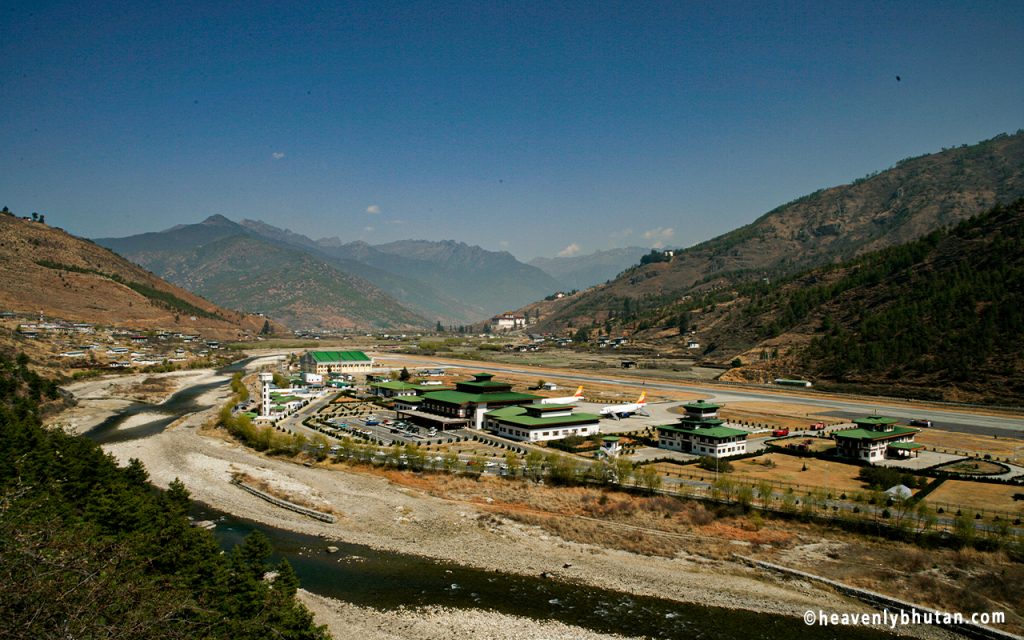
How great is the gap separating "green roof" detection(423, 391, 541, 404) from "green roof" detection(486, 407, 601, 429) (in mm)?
3167

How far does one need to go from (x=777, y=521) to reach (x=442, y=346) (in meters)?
147

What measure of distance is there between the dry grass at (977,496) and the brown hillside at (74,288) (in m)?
167

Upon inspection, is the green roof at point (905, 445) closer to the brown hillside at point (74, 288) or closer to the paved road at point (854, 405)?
the paved road at point (854, 405)

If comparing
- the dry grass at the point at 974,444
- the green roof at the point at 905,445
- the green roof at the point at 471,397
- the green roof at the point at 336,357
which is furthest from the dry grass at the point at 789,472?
the green roof at the point at 336,357

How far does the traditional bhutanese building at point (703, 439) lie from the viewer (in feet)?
152

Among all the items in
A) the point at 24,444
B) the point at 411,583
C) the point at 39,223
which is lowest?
the point at 411,583

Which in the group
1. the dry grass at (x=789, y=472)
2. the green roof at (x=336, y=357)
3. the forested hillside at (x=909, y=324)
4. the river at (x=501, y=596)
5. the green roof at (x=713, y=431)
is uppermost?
the forested hillside at (x=909, y=324)

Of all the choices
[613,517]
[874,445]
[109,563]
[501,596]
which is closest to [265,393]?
[613,517]

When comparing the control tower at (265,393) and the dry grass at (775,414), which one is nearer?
the dry grass at (775,414)

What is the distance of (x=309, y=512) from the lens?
3634 cm

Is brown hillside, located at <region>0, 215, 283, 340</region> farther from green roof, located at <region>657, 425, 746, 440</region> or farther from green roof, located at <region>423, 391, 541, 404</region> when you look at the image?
green roof, located at <region>657, 425, 746, 440</region>

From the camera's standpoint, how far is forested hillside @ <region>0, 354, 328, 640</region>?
7.07 meters

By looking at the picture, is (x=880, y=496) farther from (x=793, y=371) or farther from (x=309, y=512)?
(x=793, y=371)

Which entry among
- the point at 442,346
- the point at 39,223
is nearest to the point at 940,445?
the point at 442,346
